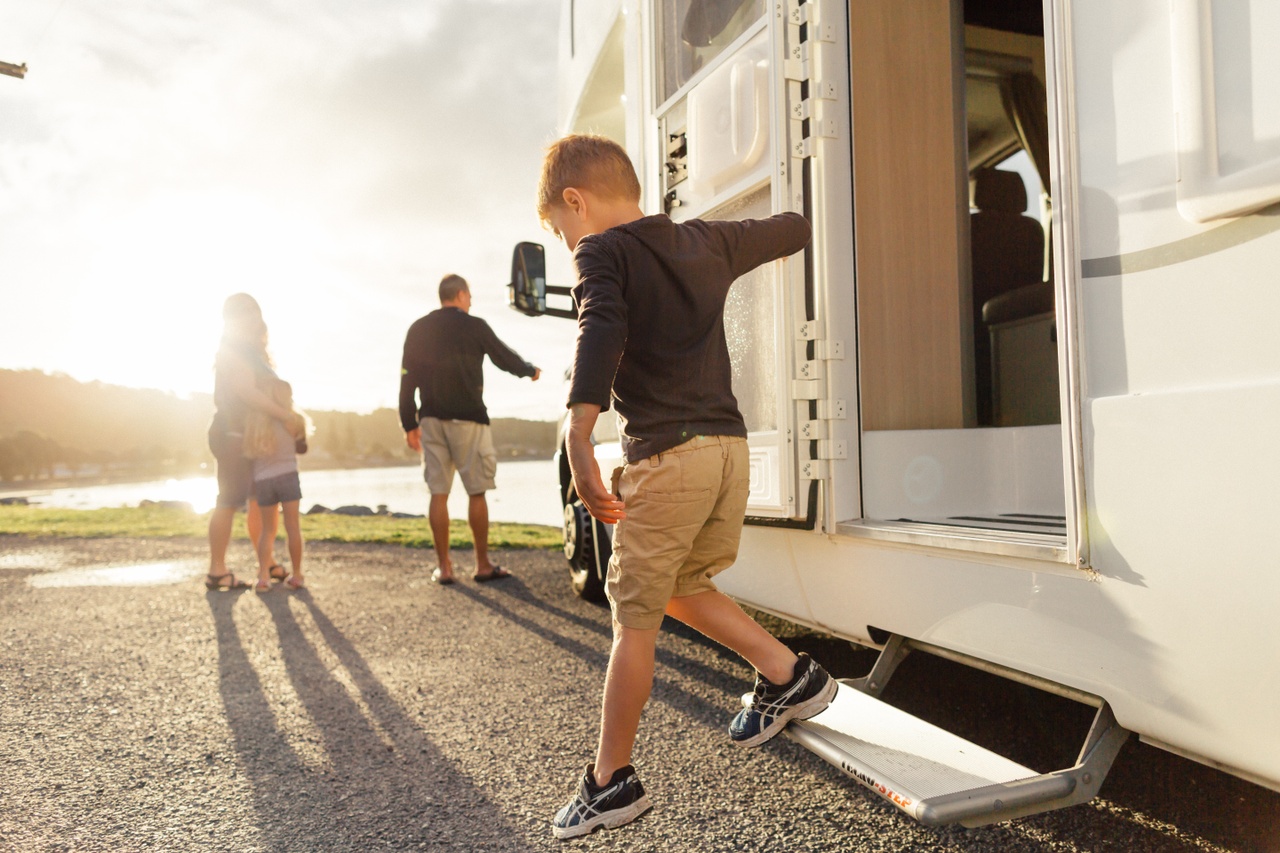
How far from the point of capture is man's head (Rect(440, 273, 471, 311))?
542cm

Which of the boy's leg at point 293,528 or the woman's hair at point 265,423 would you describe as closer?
the woman's hair at point 265,423

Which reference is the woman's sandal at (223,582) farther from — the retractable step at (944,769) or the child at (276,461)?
the retractable step at (944,769)

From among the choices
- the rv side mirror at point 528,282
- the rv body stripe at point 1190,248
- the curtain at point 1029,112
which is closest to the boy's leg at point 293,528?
the rv side mirror at point 528,282

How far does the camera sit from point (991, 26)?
4.08 m

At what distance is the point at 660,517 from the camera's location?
5.93 feet

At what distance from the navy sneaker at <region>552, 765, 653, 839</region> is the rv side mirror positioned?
9.43 feet

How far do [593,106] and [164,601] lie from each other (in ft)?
11.8

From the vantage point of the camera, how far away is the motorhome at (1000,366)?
4.33 feet

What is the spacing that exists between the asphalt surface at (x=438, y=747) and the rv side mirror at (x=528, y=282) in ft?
5.02

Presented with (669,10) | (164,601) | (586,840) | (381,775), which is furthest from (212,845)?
(164,601)

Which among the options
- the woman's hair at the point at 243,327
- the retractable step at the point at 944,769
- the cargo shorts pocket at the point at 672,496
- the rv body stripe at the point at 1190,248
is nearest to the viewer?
the rv body stripe at the point at 1190,248

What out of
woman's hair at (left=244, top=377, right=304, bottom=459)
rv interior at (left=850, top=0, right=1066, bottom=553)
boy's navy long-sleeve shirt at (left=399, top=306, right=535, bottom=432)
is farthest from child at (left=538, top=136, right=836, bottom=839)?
woman's hair at (left=244, top=377, right=304, bottom=459)

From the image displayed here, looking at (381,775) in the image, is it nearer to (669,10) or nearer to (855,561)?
(855,561)

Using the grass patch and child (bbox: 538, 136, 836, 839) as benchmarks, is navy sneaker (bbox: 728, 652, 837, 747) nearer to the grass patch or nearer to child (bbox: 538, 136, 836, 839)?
child (bbox: 538, 136, 836, 839)
